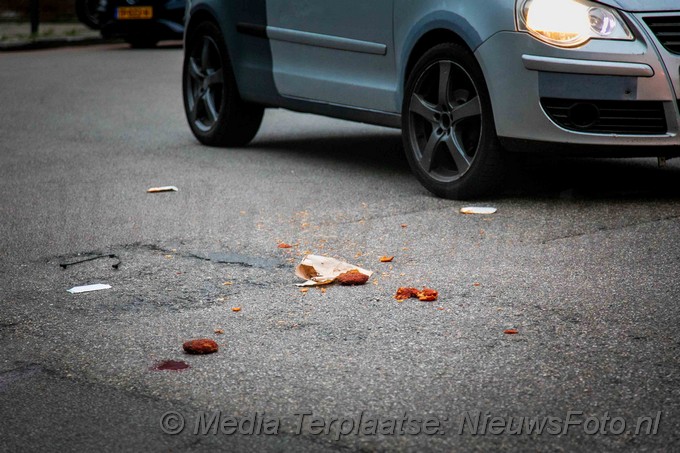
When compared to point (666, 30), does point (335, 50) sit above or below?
below

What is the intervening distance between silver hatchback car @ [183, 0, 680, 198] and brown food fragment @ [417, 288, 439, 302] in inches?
69.6

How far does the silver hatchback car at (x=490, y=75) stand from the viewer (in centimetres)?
580

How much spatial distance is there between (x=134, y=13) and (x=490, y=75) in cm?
1298

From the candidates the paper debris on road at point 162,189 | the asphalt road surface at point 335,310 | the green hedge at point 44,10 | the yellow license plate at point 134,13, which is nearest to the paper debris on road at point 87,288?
the asphalt road surface at point 335,310

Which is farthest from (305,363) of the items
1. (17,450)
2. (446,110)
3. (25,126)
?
(25,126)

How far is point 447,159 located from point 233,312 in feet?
8.22

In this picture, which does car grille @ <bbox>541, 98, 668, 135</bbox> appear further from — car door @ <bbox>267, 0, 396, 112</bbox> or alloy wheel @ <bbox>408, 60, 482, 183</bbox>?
car door @ <bbox>267, 0, 396, 112</bbox>

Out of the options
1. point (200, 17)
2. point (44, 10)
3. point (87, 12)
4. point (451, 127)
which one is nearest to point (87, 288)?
point (451, 127)

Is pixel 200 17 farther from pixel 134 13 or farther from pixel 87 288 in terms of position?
pixel 134 13

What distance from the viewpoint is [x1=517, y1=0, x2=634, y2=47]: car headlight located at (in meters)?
5.80

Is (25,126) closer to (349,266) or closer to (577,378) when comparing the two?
(349,266)

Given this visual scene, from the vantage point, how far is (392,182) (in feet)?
22.8

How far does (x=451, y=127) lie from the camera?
20.5 ft

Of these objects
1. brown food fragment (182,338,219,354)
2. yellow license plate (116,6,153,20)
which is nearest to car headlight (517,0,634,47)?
brown food fragment (182,338,219,354)
